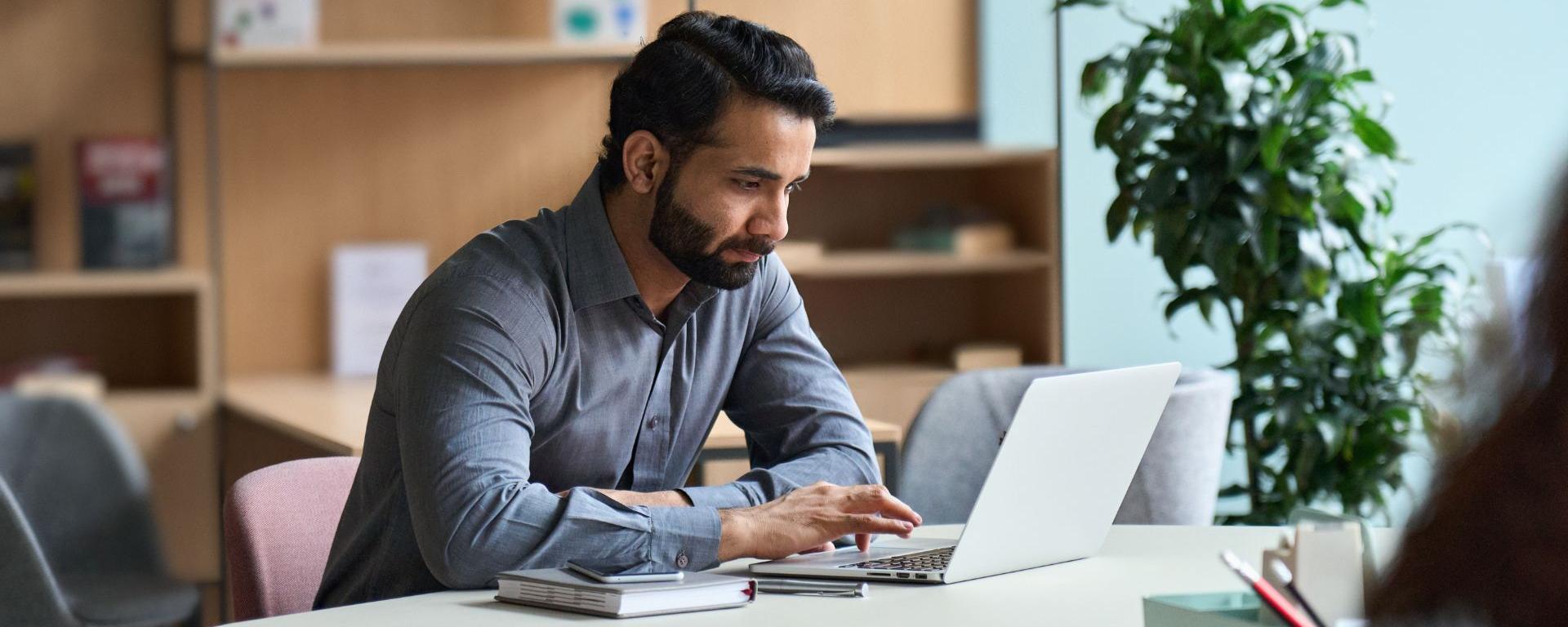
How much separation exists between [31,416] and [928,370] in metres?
1.68

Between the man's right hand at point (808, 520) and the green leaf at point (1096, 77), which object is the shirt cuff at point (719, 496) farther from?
the green leaf at point (1096, 77)

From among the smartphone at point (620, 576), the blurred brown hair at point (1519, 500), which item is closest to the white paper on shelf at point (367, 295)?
the smartphone at point (620, 576)

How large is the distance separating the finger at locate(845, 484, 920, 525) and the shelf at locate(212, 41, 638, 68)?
73.5 inches

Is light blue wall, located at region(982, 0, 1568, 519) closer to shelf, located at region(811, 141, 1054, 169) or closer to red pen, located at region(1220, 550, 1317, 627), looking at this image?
shelf, located at region(811, 141, 1054, 169)

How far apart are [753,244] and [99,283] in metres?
1.88

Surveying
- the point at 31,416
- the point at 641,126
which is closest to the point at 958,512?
the point at 641,126

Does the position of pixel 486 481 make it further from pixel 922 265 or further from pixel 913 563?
pixel 922 265

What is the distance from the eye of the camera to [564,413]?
1.64 meters

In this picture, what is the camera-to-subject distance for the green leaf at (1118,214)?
297 centimetres

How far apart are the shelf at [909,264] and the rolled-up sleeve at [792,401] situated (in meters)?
1.36

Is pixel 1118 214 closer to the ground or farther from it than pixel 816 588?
farther from it

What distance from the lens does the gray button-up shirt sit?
1.42 metres

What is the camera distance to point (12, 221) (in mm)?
3152

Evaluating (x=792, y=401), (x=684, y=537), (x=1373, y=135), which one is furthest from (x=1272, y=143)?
(x=684, y=537)
